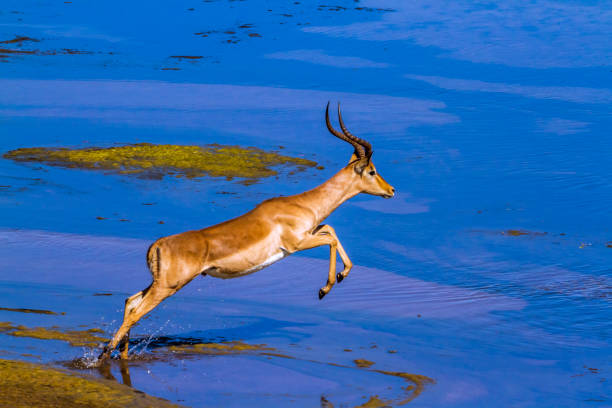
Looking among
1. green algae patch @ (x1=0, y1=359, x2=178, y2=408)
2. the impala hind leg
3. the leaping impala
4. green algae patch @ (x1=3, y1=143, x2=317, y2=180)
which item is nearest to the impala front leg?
the leaping impala

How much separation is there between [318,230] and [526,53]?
75.0 feet

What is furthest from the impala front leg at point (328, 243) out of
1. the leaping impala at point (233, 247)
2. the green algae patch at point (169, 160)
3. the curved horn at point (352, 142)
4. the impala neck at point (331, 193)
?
the green algae patch at point (169, 160)

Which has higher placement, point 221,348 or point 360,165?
point 360,165

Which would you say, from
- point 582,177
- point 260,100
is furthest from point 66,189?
point 582,177

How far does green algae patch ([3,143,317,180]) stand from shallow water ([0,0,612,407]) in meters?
0.57

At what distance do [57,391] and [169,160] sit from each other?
14488 mm

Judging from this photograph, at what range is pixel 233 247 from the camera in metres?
10.6

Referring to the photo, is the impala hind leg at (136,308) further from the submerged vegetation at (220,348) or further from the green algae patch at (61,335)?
the submerged vegetation at (220,348)

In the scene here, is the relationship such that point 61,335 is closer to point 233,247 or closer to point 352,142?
point 233,247

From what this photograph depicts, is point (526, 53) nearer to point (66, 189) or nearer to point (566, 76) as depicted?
point (566, 76)

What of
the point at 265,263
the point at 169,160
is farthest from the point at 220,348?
the point at 169,160

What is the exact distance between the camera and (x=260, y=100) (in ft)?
96.1

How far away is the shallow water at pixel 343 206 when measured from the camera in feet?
38.5

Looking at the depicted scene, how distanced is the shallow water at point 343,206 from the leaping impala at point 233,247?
0.71m
